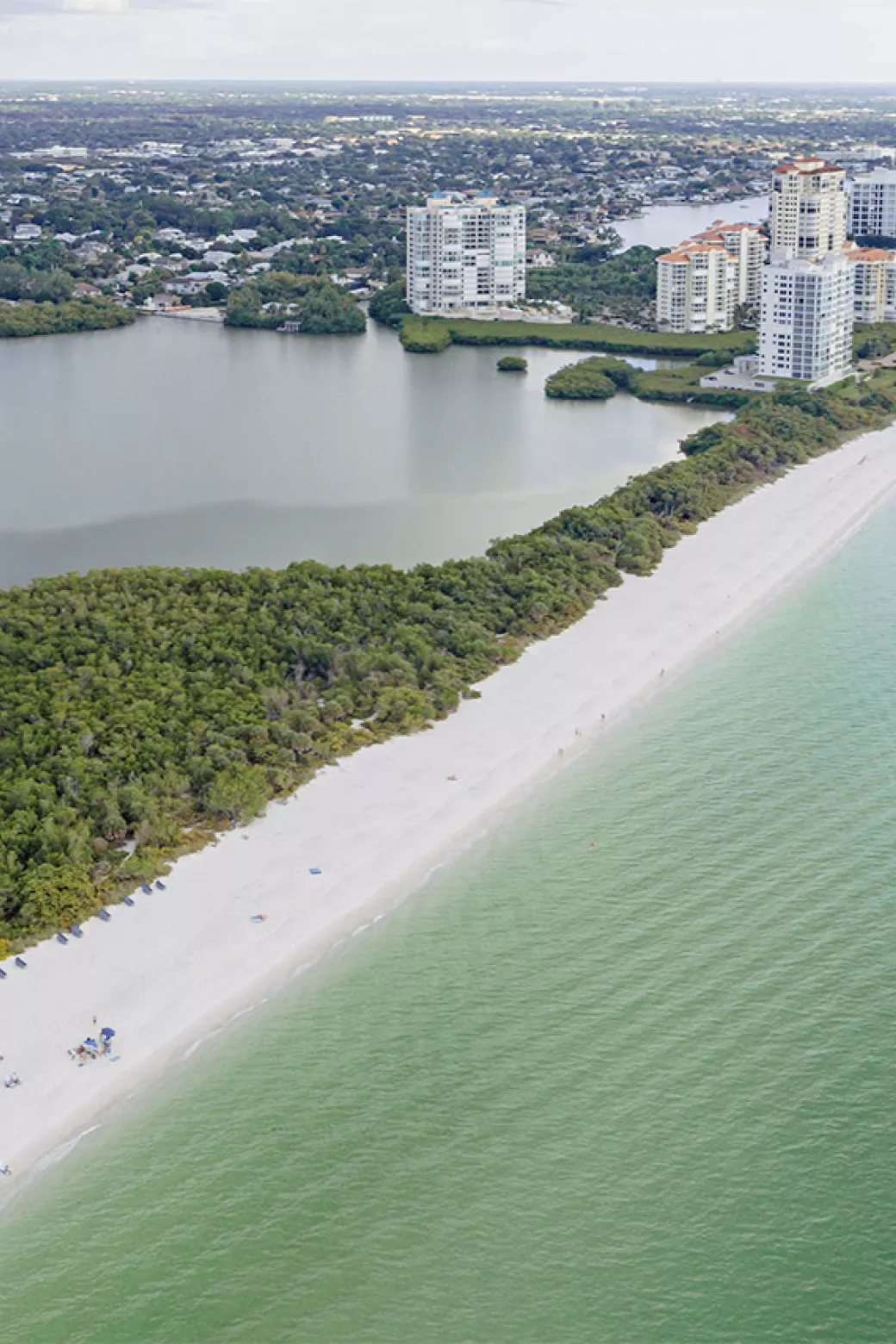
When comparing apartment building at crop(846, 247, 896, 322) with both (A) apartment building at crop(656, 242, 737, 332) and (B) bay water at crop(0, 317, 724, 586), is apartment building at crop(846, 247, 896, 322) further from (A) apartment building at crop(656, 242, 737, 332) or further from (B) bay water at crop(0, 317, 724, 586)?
(B) bay water at crop(0, 317, 724, 586)

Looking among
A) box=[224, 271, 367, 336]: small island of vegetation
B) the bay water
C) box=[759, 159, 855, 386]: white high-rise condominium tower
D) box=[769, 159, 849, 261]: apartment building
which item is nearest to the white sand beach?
the bay water

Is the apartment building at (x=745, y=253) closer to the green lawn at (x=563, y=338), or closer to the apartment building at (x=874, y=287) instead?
the green lawn at (x=563, y=338)

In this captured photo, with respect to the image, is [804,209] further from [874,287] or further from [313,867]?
[313,867]

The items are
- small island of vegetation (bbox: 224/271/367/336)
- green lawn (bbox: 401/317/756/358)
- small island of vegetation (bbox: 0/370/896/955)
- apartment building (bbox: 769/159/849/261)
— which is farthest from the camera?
small island of vegetation (bbox: 224/271/367/336)

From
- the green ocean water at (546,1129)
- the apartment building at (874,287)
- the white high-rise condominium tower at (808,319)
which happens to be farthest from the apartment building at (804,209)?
the green ocean water at (546,1129)

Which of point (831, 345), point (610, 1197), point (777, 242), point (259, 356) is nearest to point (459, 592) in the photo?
point (610, 1197)

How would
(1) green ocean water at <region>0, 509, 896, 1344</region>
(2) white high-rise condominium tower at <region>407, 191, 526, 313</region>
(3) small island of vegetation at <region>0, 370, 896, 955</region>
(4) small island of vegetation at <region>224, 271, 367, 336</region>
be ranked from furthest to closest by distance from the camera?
(2) white high-rise condominium tower at <region>407, 191, 526, 313</region>, (4) small island of vegetation at <region>224, 271, 367, 336</region>, (3) small island of vegetation at <region>0, 370, 896, 955</region>, (1) green ocean water at <region>0, 509, 896, 1344</region>

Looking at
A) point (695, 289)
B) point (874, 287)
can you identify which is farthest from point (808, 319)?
point (874, 287)
